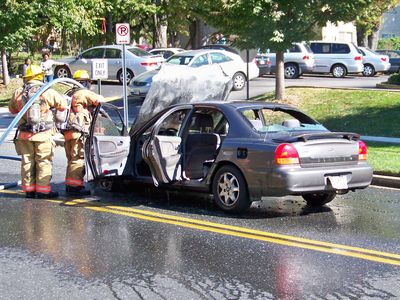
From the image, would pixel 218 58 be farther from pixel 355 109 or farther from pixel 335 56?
pixel 355 109

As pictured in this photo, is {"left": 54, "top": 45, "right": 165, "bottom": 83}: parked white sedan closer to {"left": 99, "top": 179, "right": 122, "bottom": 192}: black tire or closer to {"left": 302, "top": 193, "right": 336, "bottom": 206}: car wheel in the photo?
{"left": 99, "top": 179, "right": 122, "bottom": 192}: black tire

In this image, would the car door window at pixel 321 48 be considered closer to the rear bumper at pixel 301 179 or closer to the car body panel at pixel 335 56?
the car body panel at pixel 335 56

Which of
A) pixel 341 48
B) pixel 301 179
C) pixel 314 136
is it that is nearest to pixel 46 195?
pixel 301 179

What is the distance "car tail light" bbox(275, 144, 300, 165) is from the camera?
7.75m

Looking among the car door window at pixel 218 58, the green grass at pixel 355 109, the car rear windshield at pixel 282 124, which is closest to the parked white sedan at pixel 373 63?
the car door window at pixel 218 58

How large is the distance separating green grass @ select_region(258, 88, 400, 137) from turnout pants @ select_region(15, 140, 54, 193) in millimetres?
8499

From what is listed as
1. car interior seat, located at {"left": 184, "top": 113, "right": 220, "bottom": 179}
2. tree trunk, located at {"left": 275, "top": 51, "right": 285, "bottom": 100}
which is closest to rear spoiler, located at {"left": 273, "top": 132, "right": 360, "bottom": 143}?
car interior seat, located at {"left": 184, "top": 113, "right": 220, "bottom": 179}

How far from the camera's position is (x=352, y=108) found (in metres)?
17.3

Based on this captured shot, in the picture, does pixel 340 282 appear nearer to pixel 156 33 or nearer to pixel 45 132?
pixel 45 132

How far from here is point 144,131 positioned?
30.2ft

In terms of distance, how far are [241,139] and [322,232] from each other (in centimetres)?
153

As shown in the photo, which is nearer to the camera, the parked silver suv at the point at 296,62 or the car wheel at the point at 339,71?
the parked silver suv at the point at 296,62

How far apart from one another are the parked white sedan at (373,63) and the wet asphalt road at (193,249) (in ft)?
74.1

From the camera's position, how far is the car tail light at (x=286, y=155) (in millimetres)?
7746
